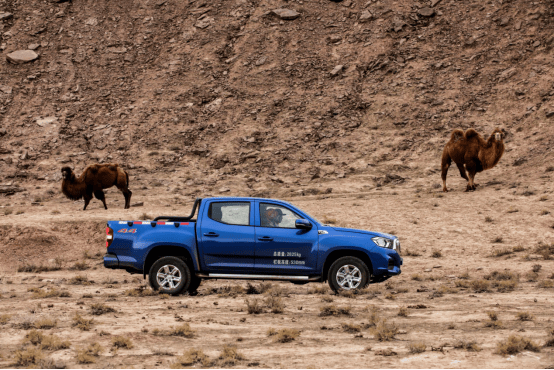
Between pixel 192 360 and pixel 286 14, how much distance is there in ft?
130

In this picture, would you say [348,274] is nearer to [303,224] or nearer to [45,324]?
[303,224]

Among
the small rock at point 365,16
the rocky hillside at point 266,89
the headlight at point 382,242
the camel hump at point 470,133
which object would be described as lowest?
the headlight at point 382,242

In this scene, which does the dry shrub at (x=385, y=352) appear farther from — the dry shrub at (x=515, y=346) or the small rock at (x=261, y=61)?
the small rock at (x=261, y=61)

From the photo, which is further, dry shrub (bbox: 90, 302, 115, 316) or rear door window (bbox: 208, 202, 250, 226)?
rear door window (bbox: 208, 202, 250, 226)

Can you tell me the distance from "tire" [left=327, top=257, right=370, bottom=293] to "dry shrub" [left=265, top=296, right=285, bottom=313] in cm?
106

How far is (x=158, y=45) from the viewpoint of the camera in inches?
1775

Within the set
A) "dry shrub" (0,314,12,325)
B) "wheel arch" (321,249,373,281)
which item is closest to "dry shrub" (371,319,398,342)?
"wheel arch" (321,249,373,281)

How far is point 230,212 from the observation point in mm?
11742

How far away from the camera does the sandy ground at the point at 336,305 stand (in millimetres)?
7777

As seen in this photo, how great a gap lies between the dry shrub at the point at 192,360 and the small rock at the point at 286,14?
129 ft

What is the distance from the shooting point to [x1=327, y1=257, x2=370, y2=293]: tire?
37.9 feet

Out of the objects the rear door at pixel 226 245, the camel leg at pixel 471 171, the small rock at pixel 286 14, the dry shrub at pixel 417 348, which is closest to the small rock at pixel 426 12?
the small rock at pixel 286 14

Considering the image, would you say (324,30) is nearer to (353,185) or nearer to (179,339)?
(353,185)

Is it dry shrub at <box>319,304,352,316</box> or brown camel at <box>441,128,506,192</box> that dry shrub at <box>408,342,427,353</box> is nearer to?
dry shrub at <box>319,304,352,316</box>
